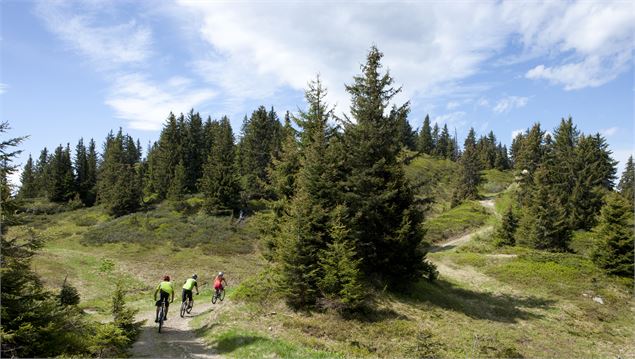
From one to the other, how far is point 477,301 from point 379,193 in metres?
10.5

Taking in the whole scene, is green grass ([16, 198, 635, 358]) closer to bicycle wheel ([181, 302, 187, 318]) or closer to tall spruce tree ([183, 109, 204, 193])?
bicycle wheel ([181, 302, 187, 318])

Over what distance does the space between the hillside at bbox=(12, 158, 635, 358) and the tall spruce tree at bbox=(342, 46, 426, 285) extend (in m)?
2.09

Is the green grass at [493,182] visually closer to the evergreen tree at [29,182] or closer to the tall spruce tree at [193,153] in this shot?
the tall spruce tree at [193,153]

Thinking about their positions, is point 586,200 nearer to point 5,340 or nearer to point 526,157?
point 526,157

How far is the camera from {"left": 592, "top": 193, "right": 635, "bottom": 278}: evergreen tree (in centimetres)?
3369

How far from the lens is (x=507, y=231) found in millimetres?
49906

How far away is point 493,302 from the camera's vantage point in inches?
1057

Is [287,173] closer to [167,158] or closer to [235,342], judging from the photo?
[235,342]

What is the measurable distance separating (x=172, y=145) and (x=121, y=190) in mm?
20335

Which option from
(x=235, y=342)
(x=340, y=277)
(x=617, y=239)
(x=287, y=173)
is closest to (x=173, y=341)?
(x=235, y=342)

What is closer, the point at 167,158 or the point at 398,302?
the point at 398,302

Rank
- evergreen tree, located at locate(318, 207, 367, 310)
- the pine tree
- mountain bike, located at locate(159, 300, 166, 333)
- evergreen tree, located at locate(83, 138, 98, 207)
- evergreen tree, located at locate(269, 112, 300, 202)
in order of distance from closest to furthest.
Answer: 1. mountain bike, located at locate(159, 300, 166, 333)
2. evergreen tree, located at locate(318, 207, 367, 310)
3. evergreen tree, located at locate(269, 112, 300, 202)
4. the pine tree
5. evergreen tree, located at locate(83, 138, 98, 207)

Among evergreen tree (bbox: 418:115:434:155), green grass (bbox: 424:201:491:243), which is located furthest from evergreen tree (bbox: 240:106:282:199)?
evergreen tree (bbox: 418:115:434:155)

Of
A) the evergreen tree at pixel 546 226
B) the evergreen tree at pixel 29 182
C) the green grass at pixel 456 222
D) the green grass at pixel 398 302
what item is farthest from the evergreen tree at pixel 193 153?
the evergreen tree at pixel 546 226
